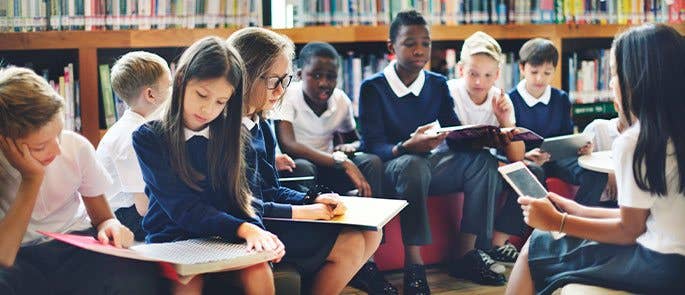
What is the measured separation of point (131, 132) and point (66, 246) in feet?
1.75

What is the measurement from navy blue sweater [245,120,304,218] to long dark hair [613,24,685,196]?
0.89 metres

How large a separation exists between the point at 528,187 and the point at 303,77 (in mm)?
1370

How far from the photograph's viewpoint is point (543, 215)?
6.49 ft

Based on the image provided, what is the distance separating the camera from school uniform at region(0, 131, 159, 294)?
6.22ft

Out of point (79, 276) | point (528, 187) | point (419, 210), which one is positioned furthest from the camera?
point (419, 210)

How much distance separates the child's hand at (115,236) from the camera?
6.18ft

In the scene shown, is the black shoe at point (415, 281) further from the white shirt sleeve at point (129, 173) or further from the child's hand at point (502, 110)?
the white shirt sleeve at point (129, 173)

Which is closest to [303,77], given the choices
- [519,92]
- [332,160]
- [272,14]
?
[332,160]

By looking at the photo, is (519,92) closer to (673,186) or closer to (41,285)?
(673,186)

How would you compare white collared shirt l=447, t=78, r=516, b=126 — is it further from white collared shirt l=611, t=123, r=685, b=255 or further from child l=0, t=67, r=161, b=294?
child l=0, t=67, r=161, b=294

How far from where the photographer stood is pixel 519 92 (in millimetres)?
3615

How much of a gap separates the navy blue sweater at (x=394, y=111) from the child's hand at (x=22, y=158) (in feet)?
5.13

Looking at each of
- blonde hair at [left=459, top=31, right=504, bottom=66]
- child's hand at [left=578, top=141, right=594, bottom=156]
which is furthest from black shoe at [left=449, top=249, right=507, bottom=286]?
blonde hair at [left=459, top=31, right=504, bottom=66]

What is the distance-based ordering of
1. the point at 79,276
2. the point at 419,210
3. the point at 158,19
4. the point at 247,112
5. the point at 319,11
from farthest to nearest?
the point at 319,11 < the point at 158,19 < the point at 419,210 < the point at 247,112 < the point at 79,276
